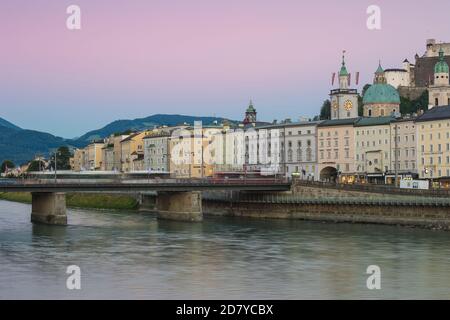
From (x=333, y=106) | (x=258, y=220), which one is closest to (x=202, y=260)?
(x=258, y=220)

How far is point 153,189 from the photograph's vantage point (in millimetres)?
92875

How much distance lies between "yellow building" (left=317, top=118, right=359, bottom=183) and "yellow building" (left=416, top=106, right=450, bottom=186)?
15.4 metres

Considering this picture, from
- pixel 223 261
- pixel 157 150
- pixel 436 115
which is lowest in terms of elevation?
pixel 223 261

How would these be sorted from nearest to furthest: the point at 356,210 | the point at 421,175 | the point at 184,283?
1. the point at 184,283
2. the point at 356,210
3. the point at 421,175

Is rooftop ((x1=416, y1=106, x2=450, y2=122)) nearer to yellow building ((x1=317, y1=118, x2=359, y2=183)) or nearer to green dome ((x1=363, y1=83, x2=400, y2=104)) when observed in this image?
yellow building ((x1=317, y1=118, x2=359, y2=183))

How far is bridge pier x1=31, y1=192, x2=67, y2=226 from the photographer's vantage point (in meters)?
89.8

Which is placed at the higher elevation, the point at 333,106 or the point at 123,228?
the point at 333,106

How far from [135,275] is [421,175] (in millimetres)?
80157

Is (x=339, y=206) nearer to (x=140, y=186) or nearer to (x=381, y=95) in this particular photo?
(x=140, y=186)

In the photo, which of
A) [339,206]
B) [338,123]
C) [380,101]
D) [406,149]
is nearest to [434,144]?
[406,149]

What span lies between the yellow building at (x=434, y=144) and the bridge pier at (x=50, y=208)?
52151mm

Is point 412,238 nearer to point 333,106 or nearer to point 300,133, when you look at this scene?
point 300,133

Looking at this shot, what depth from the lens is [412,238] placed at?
72500 millimetres

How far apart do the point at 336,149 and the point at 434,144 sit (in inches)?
841
